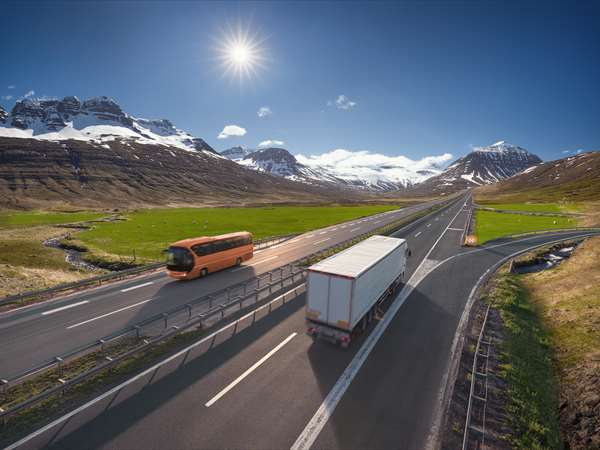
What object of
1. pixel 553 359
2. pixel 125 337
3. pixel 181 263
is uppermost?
pixel 181 263

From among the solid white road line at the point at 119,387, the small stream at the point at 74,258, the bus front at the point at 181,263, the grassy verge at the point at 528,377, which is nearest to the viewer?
the solid white road line at the point at 119,387

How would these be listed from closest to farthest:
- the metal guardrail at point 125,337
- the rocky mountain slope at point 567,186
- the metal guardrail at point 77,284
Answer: the metal guardrail at point 125,337 < the metal guardrail at point 77,284 < the rocky mountain slope at point 567,186

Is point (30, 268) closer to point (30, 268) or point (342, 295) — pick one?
point (30, 268)

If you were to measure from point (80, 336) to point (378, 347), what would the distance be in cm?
1571

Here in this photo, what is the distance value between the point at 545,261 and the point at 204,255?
129ft

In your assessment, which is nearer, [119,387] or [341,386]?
[119,387]

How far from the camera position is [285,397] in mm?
10000

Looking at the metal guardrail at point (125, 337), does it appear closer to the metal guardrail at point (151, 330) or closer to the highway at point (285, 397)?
the metal guardrail at point (151, 330)

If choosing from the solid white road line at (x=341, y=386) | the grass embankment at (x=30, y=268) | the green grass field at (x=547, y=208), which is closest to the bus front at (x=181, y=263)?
the grass embankment at (x=30, y=268)

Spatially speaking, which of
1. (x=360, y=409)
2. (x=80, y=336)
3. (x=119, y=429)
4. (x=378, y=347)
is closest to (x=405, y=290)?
(x=378, y=347)

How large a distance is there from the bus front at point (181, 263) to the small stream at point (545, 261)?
3286 cm

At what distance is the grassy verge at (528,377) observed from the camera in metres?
8.62

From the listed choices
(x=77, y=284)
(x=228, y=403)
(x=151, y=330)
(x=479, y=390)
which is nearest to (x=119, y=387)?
(x=228, y=403)

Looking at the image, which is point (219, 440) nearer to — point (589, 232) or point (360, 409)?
point (360, 409)
